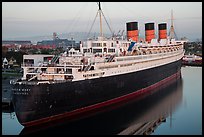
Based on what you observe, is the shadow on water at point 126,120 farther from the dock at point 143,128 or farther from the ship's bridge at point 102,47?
the ship's bridge at point 102,47

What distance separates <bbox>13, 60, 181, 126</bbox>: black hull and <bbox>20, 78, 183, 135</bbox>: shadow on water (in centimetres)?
46

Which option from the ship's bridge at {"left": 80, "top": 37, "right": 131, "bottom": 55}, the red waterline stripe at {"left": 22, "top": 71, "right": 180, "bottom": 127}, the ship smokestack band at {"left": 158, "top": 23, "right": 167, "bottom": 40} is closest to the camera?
the red waterline stripe at {"left": 22, "top": 71, "right": 180, "bottom": 127}

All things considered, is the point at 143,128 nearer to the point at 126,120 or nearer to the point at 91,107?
the point at 126,120

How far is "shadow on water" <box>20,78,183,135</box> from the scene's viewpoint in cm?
1296

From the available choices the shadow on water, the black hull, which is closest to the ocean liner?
the black hull

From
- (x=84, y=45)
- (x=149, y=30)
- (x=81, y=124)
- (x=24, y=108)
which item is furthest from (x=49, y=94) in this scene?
(x=149, y=30)

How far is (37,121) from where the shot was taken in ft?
42.4

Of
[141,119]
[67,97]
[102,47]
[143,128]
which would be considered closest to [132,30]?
[102,47]

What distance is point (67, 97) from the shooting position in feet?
44.5

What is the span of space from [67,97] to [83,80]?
4.20 feet

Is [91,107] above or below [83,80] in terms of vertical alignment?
below

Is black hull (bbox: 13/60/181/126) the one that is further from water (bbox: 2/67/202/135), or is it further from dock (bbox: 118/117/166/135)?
dock (bbox: 118/117/166/135)

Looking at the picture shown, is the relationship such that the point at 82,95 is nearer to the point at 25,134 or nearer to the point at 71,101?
the point at 71,101

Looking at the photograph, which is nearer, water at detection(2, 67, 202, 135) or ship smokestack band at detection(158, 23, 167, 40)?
water at detection(2, 67, 202, 135)
